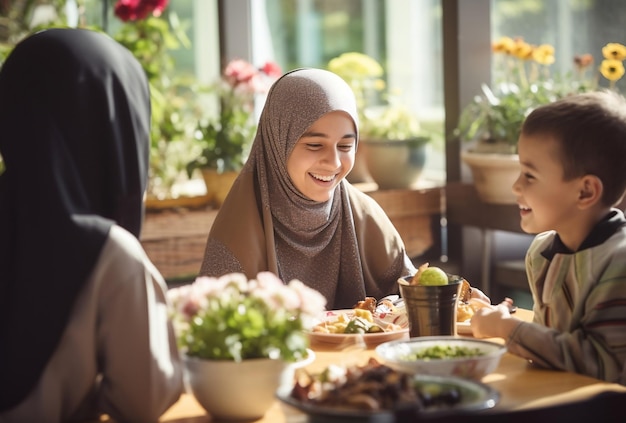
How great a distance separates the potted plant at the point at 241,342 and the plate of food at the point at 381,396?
0.05 m

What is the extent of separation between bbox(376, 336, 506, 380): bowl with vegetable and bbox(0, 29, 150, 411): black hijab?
0.51 m

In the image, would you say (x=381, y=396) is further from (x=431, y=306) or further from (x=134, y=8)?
(x=134, y=8)

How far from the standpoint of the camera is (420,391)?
147 cm

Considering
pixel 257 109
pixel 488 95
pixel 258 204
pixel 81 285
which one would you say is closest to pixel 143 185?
pixel 81 285

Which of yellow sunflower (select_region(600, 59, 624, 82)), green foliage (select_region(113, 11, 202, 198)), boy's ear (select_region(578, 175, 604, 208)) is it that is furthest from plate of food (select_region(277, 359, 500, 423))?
green foliage (select_region(113, 11, 202, 198))

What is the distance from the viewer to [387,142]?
424 cm

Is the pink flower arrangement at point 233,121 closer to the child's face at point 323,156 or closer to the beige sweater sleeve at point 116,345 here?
the child's face at point 323,156

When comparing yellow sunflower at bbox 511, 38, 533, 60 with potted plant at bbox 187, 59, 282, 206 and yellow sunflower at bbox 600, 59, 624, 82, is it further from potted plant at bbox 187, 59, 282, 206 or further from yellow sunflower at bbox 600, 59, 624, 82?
potted plant at bbox 187, 59, 282, 206

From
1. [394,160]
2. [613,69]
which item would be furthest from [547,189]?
[394,160]

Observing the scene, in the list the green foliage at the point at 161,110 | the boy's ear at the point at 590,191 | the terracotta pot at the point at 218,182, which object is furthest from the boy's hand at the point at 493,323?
the green foliage at the point at 161,110

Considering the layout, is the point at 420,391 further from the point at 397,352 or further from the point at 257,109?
the point at 257,109

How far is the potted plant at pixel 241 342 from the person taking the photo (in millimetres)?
1495

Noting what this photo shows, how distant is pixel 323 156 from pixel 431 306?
2.30ft

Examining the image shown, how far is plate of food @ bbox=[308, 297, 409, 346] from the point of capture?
6.57ft
